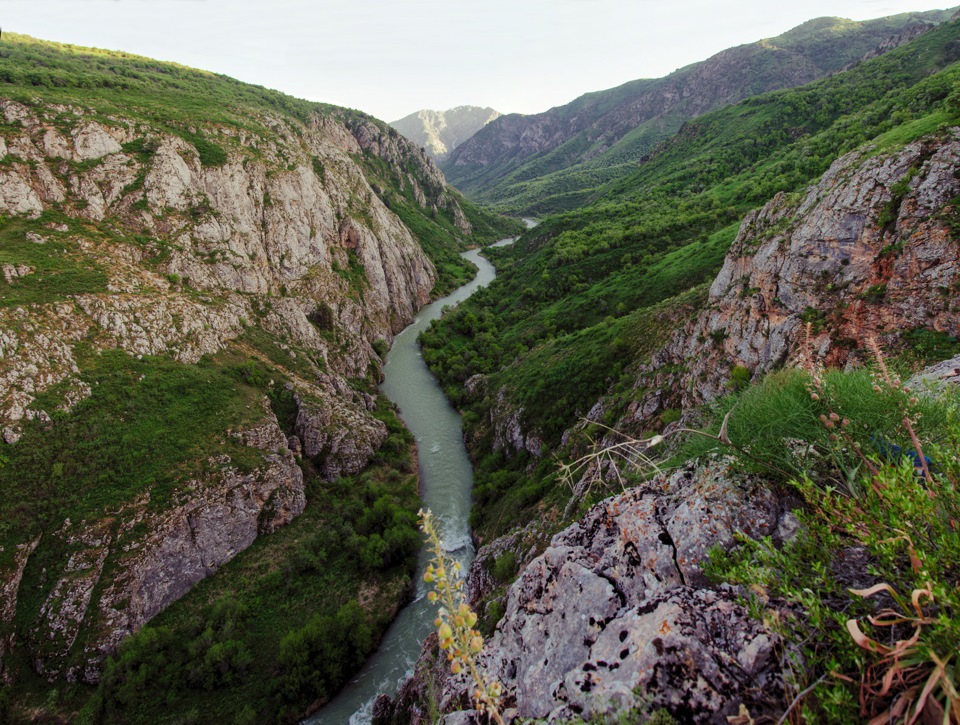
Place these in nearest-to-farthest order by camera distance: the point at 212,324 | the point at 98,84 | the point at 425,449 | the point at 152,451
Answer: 1. the point at 152,451
2. the point at 212,324
3. the point at 425,449
4. the point at 98,84

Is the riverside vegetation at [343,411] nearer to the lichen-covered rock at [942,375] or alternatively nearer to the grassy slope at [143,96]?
the grassy slope at [143,96]

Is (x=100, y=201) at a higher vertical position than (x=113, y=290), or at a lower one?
higher

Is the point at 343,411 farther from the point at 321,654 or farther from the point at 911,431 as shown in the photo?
the point at 911,431

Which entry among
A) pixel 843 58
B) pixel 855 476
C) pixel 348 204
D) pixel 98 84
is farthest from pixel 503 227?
pixel 843 58

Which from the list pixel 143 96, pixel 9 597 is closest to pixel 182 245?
pixel 143 96

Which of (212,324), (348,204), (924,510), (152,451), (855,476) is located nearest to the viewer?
(924,510)

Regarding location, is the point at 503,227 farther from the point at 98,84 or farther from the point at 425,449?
the point at 425,449
